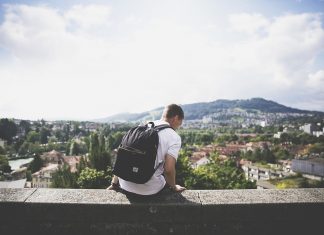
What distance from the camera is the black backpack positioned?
2848mm

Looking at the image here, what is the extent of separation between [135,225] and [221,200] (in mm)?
855

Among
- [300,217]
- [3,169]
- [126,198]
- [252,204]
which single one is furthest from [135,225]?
[3,169]

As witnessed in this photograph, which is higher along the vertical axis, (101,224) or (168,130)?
(168,130)

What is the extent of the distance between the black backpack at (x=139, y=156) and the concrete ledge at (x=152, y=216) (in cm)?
25

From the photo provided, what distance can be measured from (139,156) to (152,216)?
0.57 m

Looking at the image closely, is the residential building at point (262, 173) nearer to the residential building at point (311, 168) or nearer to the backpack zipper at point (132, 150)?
the residential building at point (311, 168)

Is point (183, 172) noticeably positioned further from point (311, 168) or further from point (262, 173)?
point (311, 168)

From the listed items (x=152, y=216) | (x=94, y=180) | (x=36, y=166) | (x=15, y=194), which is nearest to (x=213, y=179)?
(x=94, y=180)

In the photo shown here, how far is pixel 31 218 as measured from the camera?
8.98 ft

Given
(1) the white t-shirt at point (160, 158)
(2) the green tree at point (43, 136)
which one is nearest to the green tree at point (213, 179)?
(1) the white t-shirt at point (160, 158)

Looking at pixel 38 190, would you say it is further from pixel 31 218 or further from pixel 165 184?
pixel 165 184

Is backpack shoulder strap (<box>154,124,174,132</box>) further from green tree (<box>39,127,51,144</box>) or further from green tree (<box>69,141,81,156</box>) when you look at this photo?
green tree (<box>39,127,51,144</box>)

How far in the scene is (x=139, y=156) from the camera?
286 centimetres

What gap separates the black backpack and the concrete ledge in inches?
9.8
